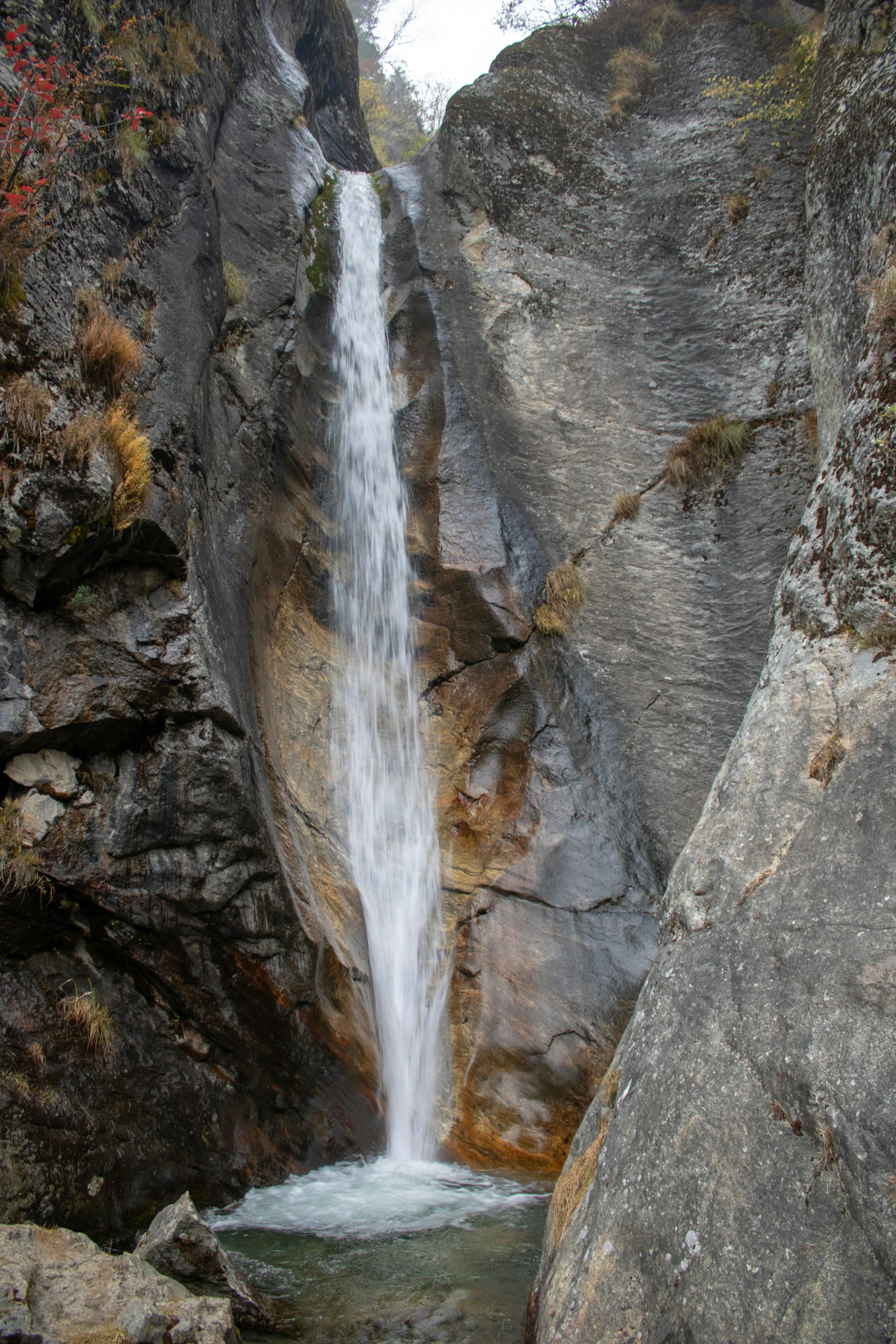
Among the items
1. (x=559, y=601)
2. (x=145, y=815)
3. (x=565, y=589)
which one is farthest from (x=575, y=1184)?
(x=565, y=589)

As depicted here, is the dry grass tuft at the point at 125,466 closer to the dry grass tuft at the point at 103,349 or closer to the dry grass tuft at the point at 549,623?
the dry grass tuft at the point at 103,349

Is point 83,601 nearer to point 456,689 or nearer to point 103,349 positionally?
point 103,349

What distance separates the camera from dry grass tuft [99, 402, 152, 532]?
18.0 feet

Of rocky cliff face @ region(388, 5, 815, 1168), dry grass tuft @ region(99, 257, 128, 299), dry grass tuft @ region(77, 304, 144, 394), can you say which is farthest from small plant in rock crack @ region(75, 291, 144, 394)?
rocky cliff face @ region(388, 5, 815, 1168)

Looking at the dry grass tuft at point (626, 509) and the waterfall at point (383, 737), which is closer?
the waterfall at point (383, 737)

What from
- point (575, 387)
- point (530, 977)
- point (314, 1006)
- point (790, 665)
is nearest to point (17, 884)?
point (314, 1006)

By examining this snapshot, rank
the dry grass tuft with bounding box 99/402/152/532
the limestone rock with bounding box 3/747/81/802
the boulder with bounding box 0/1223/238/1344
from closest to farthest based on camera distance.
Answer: the boulder with bounding box 0/1223/238/1344 < the limestone rock with bounding box 3/747/81/802 < the dry grass tuft with bounding box 99/402/152/532

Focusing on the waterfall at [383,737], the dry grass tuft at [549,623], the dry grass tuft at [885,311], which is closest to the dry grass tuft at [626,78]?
the waterfall at [383,737]

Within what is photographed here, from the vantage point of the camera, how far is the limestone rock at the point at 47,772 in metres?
5.14

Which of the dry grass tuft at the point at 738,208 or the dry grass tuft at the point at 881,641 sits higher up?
the dry grass tuft at the point at 738,208

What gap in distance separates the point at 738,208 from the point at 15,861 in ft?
35.1

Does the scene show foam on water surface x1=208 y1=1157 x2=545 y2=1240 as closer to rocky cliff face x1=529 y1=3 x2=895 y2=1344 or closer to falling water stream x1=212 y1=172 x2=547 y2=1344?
falling water stream x1=212 y1=172 x2=547 y2=1344

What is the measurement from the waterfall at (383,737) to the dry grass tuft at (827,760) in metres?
4.44

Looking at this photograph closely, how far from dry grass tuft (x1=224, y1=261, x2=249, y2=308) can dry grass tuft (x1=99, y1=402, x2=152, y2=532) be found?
347 cm
